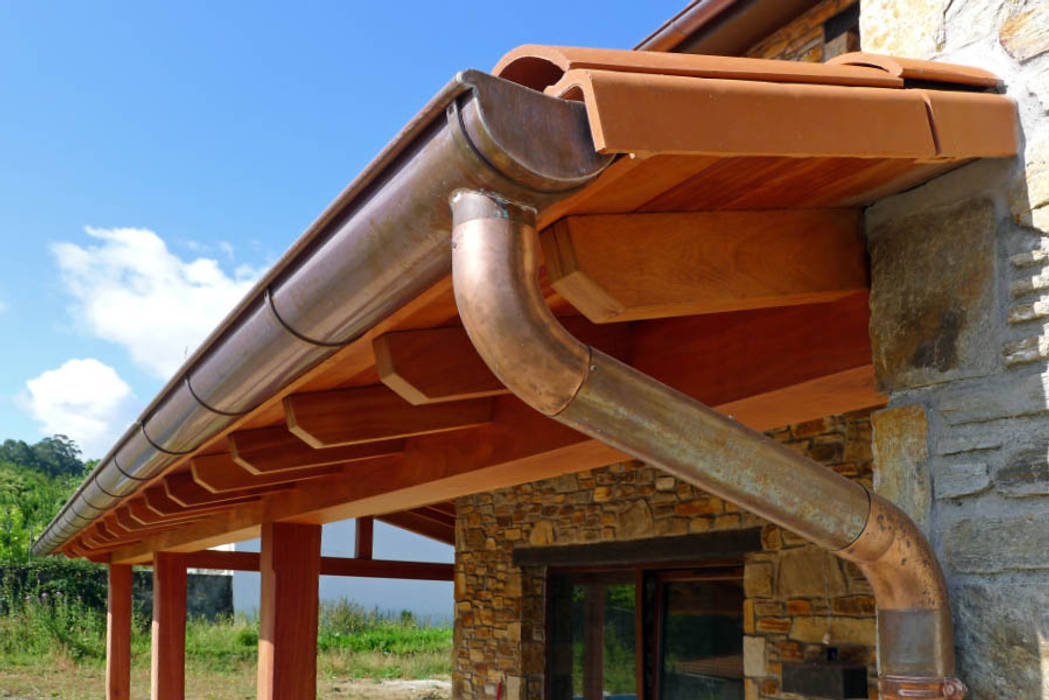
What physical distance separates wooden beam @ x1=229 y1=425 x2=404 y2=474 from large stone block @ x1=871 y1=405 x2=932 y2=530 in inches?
90.0

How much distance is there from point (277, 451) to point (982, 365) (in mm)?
2669

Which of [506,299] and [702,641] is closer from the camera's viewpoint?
[506,299]

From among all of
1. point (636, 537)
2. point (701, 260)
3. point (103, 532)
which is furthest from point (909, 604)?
point (103, 532)

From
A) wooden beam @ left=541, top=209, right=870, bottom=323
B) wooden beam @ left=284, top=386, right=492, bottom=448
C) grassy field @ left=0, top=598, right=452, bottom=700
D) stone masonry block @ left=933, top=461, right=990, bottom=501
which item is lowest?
grassy field @ left=0, top=598, right=452, bottom=700

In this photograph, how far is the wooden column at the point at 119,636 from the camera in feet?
32.6

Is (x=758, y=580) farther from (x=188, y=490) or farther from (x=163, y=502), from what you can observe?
(x=163, y=502)

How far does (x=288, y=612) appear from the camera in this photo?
17.1ft

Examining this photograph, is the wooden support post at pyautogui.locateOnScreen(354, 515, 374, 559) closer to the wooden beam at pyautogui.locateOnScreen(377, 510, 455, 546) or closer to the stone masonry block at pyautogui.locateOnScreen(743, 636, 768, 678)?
the wooden beam at pyautogui.locateOnScreen(377, 510, 455, 546)

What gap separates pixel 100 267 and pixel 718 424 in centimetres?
17151

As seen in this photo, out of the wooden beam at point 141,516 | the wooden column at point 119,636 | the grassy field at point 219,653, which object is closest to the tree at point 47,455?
the grassy field at point 219,653

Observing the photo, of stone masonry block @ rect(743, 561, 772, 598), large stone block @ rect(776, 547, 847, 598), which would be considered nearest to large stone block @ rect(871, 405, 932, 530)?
large stone block @ rect(776, 547, 847, 598)

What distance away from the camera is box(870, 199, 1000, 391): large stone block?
185cm

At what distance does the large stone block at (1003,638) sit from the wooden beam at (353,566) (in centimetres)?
797

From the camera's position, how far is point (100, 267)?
160 meters
